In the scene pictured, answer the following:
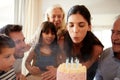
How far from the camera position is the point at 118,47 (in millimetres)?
1027

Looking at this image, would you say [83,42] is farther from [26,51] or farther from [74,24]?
[26,51]

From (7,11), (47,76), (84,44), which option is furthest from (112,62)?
(7,11)

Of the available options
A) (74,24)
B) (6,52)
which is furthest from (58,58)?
(6,52)

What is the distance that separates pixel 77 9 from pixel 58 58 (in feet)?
0.78

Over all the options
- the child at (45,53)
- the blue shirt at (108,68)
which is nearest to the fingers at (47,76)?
the child at (45,53)

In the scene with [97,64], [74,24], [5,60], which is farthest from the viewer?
[97,64]

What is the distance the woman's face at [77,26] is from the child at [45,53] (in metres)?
0.15

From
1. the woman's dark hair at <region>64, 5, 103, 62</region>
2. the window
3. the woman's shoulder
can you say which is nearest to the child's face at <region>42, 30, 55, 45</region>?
the woman's dark hair at <region>64, 5, 103, 62</region>

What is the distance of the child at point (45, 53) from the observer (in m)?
1.03

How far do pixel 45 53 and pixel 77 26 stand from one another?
24 cm

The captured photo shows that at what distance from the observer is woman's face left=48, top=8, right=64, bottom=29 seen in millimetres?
1358

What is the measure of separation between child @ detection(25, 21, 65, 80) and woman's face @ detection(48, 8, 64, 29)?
0.15 meters

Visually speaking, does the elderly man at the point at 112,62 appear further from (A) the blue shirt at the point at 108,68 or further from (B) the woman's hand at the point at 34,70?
(B) the woman's hand at the point at 34,70

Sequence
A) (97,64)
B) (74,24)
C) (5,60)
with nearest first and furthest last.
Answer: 1. (5,60)
2. (74,24)
3. (97,64)
